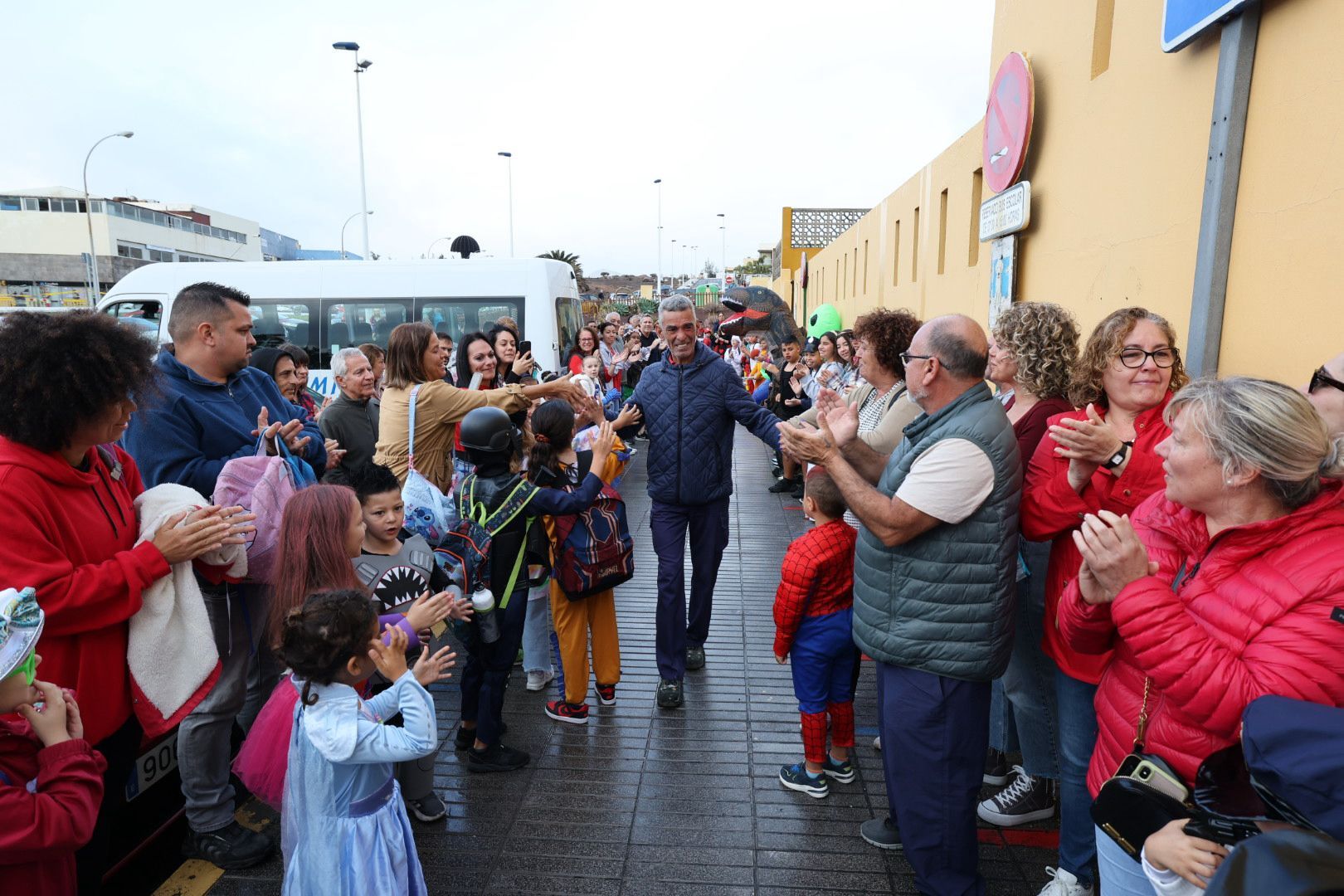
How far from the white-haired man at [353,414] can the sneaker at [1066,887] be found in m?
3.95

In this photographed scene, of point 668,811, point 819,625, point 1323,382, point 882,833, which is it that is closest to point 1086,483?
point 1323,382

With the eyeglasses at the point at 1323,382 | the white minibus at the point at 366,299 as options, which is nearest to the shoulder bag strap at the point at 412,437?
the eyeglasses at the point at 1323,382

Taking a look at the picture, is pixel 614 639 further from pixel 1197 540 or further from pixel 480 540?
pixel 1197 540

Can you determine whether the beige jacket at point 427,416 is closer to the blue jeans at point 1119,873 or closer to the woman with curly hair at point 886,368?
the woman with curly hair at point 886,368

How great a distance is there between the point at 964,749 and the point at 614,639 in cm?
212

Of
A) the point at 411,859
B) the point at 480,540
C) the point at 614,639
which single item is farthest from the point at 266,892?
the point at 614,639

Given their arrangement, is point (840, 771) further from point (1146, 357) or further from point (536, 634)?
point (1146, 357)

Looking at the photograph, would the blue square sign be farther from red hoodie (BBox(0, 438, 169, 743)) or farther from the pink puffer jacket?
red hoodie (BBox(0, 438, 169, 743))

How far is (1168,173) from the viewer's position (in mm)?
4027

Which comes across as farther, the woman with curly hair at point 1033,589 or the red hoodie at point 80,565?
the woman with curly hair at point 1033,589

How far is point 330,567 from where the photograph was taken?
2.62m

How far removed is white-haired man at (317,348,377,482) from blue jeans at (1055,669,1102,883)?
3.83 metres

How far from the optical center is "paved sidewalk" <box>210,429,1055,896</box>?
295 cm

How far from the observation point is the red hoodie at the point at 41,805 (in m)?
1.75
